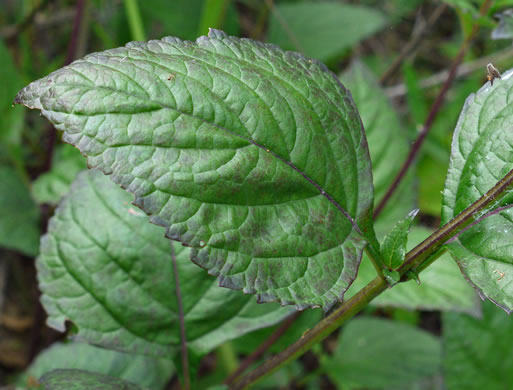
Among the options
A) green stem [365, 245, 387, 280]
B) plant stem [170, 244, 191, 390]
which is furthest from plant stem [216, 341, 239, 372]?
green stem [365, 245, 387, 280]

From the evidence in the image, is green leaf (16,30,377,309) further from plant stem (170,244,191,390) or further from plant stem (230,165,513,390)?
plant stem (170,244,191,390)

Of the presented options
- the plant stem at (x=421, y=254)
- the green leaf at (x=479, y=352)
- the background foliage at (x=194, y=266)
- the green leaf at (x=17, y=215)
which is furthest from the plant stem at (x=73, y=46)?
the green leaf at (x=479, y=352)

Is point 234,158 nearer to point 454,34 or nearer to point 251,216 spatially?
point 251,216

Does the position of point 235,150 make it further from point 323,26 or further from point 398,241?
point 323,26

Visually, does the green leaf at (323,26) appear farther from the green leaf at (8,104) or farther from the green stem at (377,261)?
the green stem at (377,261)

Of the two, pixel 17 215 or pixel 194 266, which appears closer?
pixel 194 266

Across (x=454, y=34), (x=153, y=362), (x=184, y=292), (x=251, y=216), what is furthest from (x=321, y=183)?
(x=454, y=34)

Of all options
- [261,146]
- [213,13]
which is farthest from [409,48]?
[261,146]
